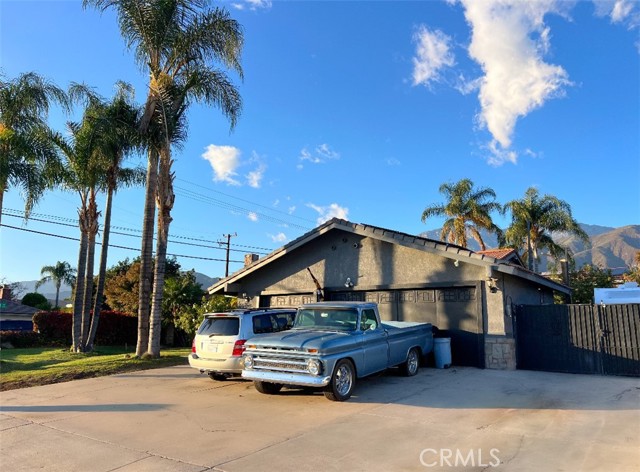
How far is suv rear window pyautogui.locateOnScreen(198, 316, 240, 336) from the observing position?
34.2 ft

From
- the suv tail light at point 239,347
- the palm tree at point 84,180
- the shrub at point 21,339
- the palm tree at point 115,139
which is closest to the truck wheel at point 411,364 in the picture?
the suv tail light at point 239,347

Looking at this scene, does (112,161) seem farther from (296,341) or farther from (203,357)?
(296,341)

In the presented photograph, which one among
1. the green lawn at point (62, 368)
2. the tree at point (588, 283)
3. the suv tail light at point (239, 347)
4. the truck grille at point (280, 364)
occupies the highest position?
the tree at point (588, 283)

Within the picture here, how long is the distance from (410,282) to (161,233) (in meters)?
8.50

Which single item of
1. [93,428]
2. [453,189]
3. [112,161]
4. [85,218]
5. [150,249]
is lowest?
[93,428]

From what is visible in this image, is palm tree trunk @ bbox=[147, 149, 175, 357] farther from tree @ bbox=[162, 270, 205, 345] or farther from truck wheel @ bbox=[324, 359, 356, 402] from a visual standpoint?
truck wheel @ bbox=[324, 359, 356, 402]

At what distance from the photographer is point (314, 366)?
26.8ft

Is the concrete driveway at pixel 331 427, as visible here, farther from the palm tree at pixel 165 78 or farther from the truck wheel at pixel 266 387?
A: the palm tree at pixel 165 78

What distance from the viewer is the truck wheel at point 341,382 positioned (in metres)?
8.45

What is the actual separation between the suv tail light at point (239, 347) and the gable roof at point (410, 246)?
6.06 m

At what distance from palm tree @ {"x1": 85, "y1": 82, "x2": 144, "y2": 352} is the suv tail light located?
9161mm

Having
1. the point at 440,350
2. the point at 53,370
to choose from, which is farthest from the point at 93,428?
the point at 440,350

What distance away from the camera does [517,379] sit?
11055 mm

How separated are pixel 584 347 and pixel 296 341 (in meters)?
8.05
